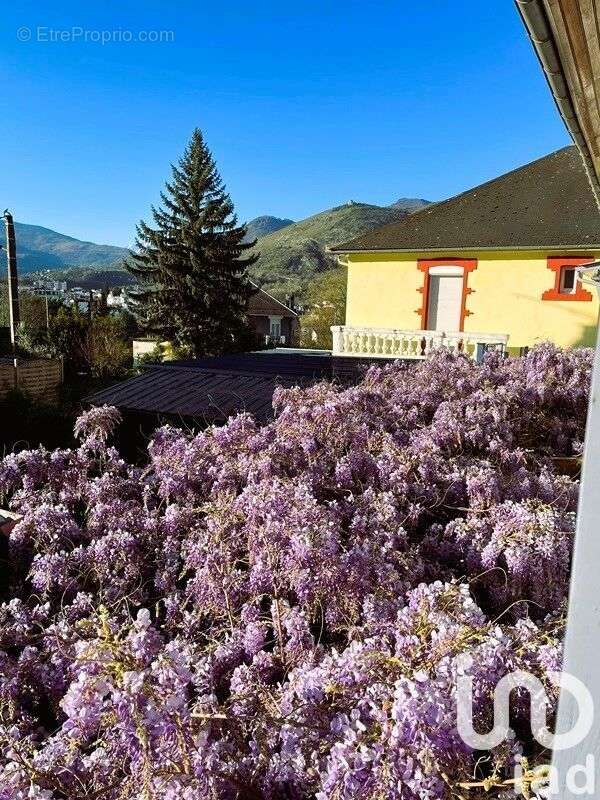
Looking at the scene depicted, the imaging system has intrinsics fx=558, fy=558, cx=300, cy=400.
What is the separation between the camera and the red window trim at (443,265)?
12906mm

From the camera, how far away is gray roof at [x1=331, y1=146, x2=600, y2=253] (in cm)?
1201

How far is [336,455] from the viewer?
376 cm

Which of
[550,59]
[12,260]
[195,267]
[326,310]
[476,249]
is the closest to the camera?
[550,59]

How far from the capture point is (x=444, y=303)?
1351 cm

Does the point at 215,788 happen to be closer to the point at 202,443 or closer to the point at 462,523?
the point at 462,523

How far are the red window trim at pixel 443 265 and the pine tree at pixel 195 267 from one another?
14.8m

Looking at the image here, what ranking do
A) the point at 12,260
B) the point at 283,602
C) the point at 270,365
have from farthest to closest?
the point at 12,260
the point at 270,365
the point at 283,602

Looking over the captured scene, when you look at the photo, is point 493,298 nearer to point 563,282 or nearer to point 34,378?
point 563,282

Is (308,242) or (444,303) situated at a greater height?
(308,242)

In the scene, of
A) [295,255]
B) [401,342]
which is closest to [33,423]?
[401,342]

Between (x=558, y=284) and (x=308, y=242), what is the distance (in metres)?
110

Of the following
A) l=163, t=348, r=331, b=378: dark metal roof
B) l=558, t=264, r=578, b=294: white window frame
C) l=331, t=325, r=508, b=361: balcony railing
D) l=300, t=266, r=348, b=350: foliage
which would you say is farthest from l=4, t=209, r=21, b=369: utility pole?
l=300, t=266, r=348, b=350: foliage

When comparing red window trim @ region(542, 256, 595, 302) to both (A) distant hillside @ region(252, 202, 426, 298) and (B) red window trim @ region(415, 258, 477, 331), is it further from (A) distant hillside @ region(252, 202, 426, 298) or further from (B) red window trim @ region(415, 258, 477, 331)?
(A) distant hillside @ region(252, 202, 426, 298)

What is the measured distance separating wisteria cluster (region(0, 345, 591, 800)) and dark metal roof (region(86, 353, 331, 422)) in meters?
1.85
